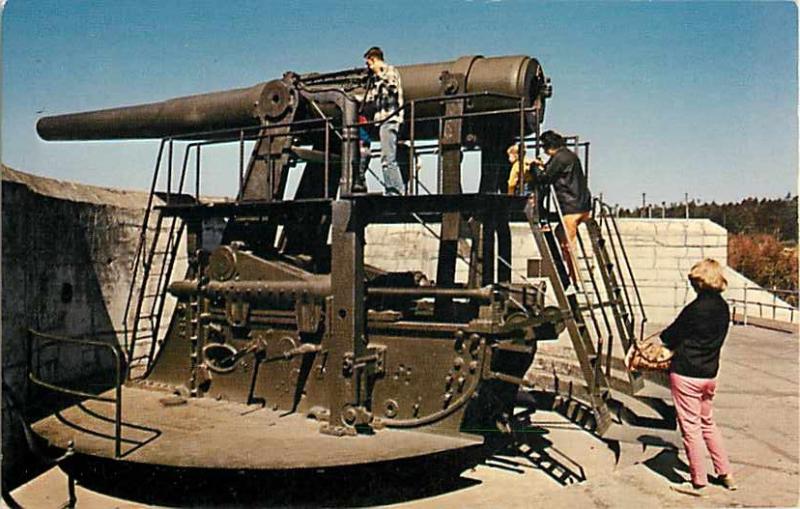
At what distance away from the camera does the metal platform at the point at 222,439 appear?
5430mm

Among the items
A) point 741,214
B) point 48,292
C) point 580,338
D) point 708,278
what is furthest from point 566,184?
point 741,214

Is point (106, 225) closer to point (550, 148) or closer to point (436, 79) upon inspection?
point (436, 79)

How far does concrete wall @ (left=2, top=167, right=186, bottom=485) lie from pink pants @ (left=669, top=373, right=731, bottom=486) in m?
5.03

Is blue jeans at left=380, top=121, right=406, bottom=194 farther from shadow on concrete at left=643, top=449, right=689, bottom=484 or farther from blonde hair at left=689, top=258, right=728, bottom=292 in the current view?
shadow on concrete at left=643, top=449, right=689, bottom=484

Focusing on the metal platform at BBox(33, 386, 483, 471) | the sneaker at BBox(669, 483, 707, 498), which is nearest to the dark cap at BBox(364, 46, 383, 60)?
the metal platform at BBox(33, 386, 483, 471)

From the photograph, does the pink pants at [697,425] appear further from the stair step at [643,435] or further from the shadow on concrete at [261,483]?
the shadow on concrete at [261,483]

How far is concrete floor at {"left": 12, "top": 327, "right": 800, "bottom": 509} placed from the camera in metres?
4.58

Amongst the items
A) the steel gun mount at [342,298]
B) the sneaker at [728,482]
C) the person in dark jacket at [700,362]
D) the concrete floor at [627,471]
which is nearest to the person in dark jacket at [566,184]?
the steel gun mount at [342,298]

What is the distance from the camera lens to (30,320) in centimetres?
726

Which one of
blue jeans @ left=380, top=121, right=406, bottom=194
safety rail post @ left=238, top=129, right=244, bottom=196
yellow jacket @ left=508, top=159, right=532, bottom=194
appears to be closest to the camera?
blue jeans @ left=380, top=121, right=406, bottom=194

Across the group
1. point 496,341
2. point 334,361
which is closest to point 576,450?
point 496,341

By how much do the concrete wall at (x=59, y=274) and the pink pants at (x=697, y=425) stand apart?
503 cm

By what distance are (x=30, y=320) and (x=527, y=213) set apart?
14.9 ft

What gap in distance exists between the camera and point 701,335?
4613mm
